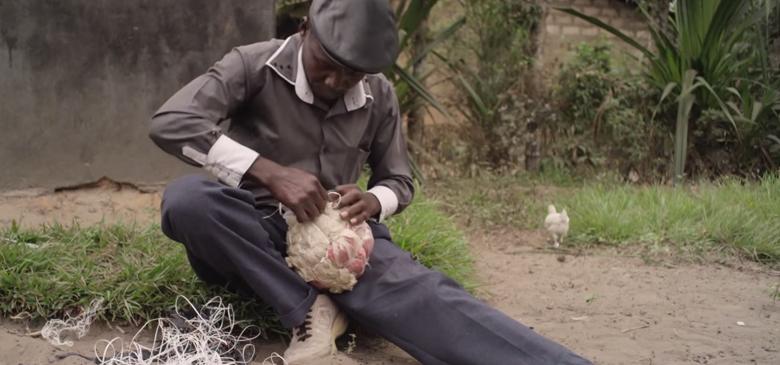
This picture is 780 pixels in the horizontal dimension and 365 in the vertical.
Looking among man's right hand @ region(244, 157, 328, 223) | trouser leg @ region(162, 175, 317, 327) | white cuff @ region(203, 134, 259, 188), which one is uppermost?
white cuff @ region(203, 134, 259, 188)

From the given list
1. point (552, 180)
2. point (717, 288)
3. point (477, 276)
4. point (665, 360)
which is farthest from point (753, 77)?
point (665, 360)

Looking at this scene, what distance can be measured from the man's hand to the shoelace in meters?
0.38

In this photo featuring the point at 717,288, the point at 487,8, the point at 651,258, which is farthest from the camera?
the point at 487,8

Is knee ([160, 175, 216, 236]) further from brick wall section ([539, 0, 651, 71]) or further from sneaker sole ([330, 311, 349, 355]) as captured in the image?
brick wall section ([539, 0, 651, 71])

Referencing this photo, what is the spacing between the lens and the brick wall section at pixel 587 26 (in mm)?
10125

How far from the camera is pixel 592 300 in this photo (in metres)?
4.06

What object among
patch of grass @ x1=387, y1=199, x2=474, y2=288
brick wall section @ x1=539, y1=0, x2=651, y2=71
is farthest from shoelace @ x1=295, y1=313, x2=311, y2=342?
Answer: brick wall section @ x1=539, y1=0, x2=651, y2=71

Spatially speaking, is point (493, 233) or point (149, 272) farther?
point (493, 233)

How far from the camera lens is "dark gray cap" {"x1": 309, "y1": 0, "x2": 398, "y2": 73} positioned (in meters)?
2.84

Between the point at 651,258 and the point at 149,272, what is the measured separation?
109 inches

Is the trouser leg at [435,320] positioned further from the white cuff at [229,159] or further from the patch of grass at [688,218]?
the patch of grass at [688,218]

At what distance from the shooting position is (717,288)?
14.2 feet

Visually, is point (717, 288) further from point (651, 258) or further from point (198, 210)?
point (198, 210)

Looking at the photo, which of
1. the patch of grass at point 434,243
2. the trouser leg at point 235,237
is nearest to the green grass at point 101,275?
the trouser leg at point 235,237
